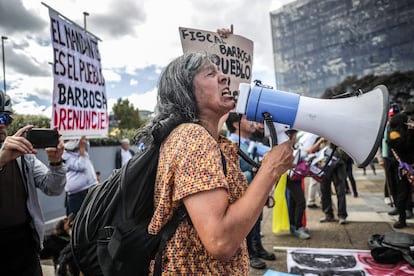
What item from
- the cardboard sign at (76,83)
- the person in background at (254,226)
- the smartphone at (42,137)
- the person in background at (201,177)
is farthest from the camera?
the person in background at (254,226)

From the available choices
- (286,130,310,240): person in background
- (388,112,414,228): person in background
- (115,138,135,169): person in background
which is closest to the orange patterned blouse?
(286,130,310,240): person in background

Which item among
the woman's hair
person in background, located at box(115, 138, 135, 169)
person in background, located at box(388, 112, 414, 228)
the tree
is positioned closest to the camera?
the woman's hair

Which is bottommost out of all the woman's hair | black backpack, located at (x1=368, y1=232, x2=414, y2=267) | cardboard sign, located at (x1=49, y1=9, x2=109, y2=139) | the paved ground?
the paved ground

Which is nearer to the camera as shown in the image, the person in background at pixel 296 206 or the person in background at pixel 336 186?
the person in background at pixel 296 206

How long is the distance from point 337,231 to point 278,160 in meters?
3.91

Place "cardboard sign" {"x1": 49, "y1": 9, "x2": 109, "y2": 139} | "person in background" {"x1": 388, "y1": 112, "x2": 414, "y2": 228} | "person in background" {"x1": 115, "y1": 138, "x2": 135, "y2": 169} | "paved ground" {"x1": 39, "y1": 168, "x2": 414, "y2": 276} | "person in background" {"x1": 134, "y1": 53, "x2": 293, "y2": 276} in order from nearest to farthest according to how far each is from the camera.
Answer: "person in background" {"x1": 134, "y1": 53, "x2": 293, "y2": 276} → "cardboard sign" {"x1": 49, "y1": 9, "x2": 109, "y2": 139} → "paved ground" {"x1": 39, "y1": 168, "x2": 414, "y2": 276} → "person in background" {"x1": 388, "y1": 112, "x2": 414, "y2": 228} → "person in background" {"x1": 115, "y1": 138, "x2": 135, "y2": 169}

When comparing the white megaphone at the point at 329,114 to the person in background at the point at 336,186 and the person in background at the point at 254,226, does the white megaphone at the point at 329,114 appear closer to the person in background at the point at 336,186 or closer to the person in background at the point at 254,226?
the person in background at the point at 254,226

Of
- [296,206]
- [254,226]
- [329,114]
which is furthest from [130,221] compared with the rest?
[296,206]

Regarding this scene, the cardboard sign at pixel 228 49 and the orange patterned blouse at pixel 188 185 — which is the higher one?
the cardboard sign at pixel 228 49

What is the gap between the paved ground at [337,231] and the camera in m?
3.62

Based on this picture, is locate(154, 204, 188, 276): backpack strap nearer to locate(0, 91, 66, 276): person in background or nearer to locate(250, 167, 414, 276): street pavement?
locate(0, 91, 66, 276): person in background

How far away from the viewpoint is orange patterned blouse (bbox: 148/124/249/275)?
2.89ft

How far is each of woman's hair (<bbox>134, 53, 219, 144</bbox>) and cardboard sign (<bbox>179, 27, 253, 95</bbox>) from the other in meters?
1.15

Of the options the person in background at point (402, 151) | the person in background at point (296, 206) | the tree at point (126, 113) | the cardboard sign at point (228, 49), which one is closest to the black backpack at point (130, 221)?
the cardboard sign at point (228, 49)
